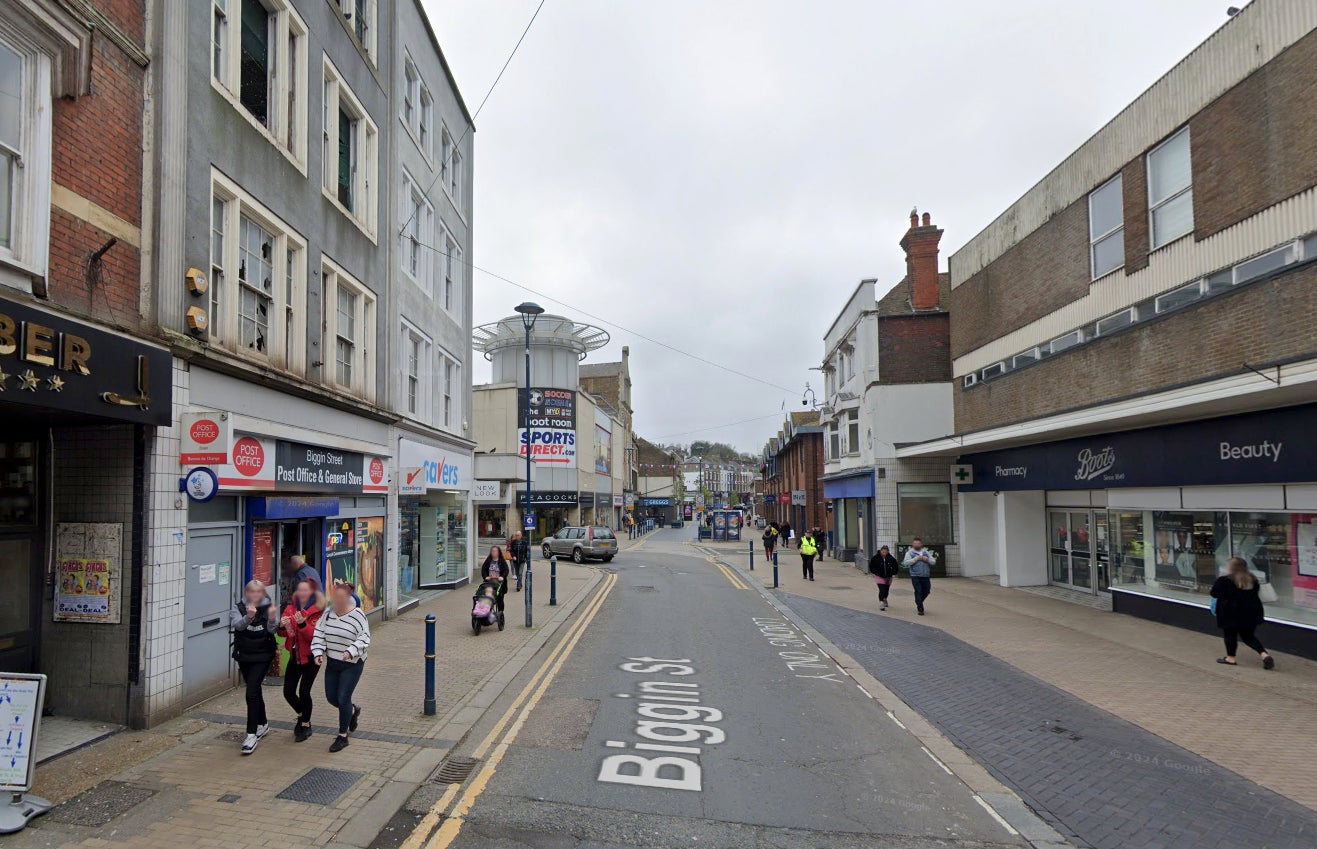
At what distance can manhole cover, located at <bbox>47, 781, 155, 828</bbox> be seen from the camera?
5371 mm

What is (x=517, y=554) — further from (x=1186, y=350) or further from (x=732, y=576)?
(x=1186, y=350)

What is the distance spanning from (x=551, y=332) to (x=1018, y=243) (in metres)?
33.7

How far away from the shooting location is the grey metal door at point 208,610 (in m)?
8.12

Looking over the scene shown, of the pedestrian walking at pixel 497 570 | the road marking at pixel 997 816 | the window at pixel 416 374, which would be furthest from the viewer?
the window at pixel 416 374

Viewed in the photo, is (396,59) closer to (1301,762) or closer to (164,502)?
(164,502)

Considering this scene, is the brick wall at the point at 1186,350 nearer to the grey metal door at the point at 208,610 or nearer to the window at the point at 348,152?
the grey metal door at the point at 208,610

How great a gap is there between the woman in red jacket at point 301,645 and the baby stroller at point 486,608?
586 cm

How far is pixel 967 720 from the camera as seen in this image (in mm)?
8453

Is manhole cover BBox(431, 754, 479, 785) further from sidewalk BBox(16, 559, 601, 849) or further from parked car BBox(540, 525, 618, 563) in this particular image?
parked car BBox(540, 525, 618, 563)

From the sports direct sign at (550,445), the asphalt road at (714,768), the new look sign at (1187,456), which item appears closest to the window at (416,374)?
the asphalt road at (714,768)

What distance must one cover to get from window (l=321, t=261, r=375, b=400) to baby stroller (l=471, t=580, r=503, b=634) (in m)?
4.34

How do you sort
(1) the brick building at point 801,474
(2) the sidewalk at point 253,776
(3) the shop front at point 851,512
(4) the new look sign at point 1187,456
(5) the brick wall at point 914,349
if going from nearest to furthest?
(2) the sidewalk at point 253,776 → (4) the new look sign at point 1187,456 → (5) the brick wall at point 914,349 → (3) the shop front at point 851,512 → (1) the brick building at point 801,474

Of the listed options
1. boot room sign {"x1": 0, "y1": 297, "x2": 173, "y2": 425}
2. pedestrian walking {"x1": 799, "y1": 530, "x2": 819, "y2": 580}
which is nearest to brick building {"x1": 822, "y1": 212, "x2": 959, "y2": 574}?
pedestrian walking {"x1": 799, "y1": 530, "x2": 819, "y2": 580}

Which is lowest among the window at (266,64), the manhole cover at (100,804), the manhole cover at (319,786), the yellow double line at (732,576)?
the yellow double line at (732,576)
